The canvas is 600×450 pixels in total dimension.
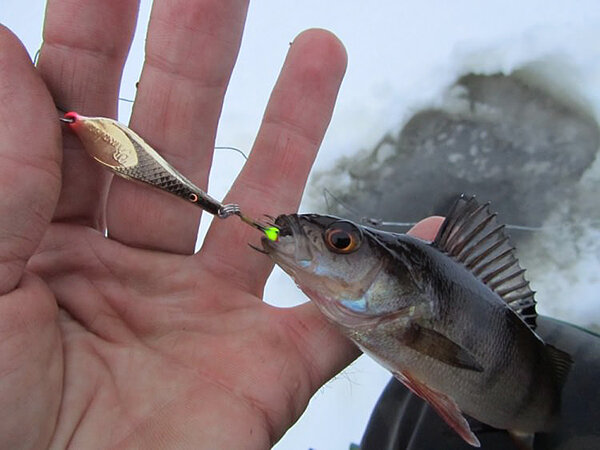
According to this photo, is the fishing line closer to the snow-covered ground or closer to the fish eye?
the snow-covered ground

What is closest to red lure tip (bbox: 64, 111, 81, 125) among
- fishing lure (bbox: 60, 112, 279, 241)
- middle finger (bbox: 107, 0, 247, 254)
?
fishing lure (bbox: 60, 112, 279, 241)

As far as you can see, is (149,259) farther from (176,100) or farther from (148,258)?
(176,100)

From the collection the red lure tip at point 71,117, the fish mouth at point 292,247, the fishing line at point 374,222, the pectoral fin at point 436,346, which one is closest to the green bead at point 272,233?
the fish mouth at point 292,247

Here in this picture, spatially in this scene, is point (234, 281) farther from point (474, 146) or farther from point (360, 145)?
point (474, 146)

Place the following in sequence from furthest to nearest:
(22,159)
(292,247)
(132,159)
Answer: (132,159), (292,247), (22,159)

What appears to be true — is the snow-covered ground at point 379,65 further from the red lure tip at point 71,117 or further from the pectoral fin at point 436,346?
the red lure tip at point 71,117

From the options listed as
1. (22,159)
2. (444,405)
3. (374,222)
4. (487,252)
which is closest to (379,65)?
(374,222)
